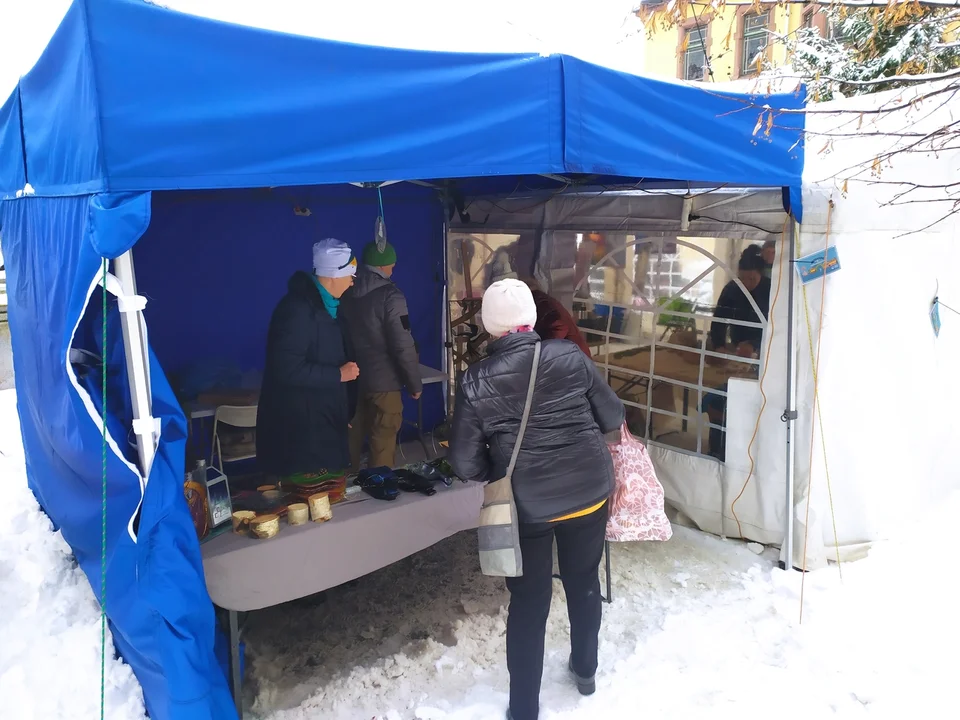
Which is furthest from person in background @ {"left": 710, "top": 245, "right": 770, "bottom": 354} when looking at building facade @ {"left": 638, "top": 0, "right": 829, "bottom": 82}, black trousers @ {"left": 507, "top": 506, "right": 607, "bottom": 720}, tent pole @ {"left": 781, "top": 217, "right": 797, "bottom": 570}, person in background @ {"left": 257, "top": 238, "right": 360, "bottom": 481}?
person in background @ {"left": 257, "top": 238, "right": 360, "bottom": 481}

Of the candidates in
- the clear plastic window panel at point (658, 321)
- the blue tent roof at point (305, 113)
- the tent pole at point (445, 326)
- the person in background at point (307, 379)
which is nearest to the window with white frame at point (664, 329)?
the clear plastic window panel at point (658, 321)

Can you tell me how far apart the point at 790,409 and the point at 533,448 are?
1.77 metres

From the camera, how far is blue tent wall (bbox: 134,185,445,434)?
4082 mm

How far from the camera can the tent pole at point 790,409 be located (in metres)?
3.26

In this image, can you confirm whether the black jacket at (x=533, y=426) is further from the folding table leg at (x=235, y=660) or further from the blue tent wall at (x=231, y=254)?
the blue tent wall at (x=231, y=254)

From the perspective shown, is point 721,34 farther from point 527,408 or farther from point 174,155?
point 174,155

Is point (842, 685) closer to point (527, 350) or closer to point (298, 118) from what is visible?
point (527, 350)

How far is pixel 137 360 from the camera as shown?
6.43 feet

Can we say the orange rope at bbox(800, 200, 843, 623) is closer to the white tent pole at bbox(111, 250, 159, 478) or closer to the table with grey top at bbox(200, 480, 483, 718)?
the table with grey top at bbox(200, 480, 483, 718)

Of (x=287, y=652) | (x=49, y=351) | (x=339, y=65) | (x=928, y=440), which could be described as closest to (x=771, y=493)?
(x=928, y=440)

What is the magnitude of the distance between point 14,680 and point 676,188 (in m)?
3.54

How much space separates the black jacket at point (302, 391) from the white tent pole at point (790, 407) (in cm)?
213

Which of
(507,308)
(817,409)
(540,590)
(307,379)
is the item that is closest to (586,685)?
(540,590)

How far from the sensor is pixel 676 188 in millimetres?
3613
